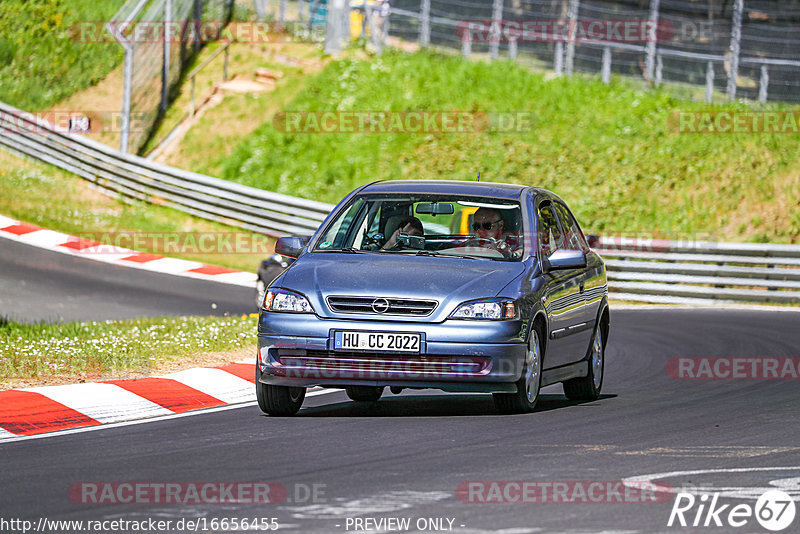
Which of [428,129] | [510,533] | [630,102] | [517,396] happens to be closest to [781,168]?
[630,102]

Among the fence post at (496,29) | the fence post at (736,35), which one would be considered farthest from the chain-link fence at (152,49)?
the fence post at (736,35)

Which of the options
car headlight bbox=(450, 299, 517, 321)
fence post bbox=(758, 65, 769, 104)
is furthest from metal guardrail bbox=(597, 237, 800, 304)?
car headlight bbox=(450, 299, 517, 321)

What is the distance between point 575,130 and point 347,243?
2133 cm

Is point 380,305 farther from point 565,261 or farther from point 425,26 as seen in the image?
point 425,26

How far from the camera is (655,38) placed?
3002cm

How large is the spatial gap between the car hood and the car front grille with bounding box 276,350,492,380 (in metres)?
0.26

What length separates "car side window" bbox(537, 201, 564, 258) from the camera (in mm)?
10301

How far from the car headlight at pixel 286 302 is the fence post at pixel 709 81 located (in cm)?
2219

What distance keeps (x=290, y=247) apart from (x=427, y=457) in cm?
277

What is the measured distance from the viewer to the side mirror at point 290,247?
1009cm

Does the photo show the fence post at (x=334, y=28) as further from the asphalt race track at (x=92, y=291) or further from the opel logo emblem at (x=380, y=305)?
the opel logo emblem at (x=380, y=305)

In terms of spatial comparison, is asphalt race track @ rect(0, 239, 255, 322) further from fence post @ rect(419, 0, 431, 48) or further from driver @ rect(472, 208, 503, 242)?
fence post @ rect(419, 0, 431, 48)

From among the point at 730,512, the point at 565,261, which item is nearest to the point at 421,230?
the point at 565,261

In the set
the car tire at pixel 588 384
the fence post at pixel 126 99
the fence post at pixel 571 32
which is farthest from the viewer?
the fence post at pixel 126 99
